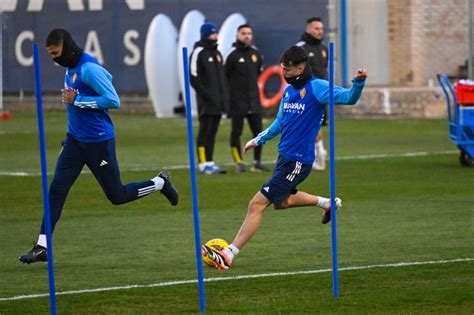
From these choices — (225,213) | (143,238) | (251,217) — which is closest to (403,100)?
(225,213)

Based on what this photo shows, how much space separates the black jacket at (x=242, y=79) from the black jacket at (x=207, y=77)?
31 cm

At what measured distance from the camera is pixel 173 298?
9.83 m

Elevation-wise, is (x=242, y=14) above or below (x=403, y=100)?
above

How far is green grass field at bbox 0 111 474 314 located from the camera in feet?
31.8

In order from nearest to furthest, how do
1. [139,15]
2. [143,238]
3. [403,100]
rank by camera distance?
[143,238] < [403,100] < [139,15]

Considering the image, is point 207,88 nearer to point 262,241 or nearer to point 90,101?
point 262,241

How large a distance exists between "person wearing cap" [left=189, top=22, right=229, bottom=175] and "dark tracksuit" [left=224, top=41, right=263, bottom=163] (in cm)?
31

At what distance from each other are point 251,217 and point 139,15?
2727 centimetres

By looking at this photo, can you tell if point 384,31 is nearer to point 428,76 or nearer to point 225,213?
point 428,76

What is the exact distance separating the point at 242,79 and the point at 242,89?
0.16m

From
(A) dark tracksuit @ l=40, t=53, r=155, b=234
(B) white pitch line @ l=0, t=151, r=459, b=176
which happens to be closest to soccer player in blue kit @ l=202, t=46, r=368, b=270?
(A) dark tracksuit @ l=40, t=53, r=155, b=234

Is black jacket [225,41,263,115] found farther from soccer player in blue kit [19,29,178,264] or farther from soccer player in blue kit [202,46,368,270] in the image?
soccer player in blue kit [202,46,368,270]

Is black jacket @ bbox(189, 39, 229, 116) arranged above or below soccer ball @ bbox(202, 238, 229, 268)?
above

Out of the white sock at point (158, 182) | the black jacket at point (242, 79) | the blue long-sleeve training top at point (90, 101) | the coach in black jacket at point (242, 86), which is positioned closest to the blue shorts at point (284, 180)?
the blue long-sleeve training top at point (90, 101)
